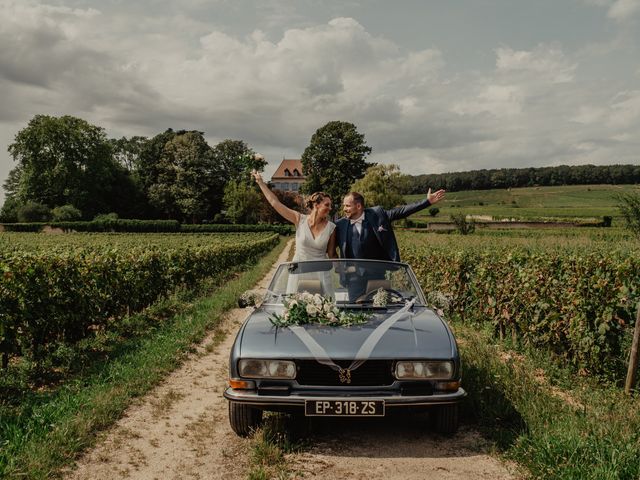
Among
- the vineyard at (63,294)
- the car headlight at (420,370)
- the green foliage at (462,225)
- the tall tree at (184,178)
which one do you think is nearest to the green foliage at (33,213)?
the tall tree at (184,178)

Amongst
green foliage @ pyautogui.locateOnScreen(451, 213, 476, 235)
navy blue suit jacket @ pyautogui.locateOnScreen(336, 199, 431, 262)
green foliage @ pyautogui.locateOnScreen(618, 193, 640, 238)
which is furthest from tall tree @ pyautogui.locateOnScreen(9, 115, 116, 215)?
navy blue suit jacket @ pyautogui.locateOnScreen(336, 199, 431, 262)

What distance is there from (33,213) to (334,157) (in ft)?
130

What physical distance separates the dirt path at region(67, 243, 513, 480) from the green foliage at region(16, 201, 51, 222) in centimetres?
6883

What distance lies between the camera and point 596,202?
3573 inches

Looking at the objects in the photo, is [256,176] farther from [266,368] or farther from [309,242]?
[266,368]

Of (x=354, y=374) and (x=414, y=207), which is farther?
(x=414, y=207)

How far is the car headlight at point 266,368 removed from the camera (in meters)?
4.06

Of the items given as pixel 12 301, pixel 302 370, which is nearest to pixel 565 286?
pixel 302 370

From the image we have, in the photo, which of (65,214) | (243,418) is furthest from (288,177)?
(243,418)

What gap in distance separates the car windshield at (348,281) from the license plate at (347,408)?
1.42 meters

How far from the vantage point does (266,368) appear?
161 inches

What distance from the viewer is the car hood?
4047mm

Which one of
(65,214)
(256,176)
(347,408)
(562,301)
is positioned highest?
(65,214)

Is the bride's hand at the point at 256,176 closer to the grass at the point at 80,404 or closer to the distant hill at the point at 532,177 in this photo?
the grass at the point at 80,404
